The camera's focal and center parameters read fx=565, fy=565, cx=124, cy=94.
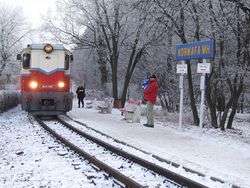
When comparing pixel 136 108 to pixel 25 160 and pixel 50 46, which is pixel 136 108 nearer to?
pixel 50 46

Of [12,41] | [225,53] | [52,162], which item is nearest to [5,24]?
[12,41]

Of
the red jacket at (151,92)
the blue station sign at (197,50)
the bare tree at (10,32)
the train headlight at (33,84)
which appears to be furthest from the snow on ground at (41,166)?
the bare tree at (10,32)

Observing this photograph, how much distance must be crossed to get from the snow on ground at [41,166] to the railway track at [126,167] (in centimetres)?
24

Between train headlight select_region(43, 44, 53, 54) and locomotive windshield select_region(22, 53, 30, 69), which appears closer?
locomotive windshield select_region(22, 53, 30, 69)

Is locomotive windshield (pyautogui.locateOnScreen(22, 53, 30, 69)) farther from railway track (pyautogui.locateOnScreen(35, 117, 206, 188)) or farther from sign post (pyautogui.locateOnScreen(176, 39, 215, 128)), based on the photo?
railway track (pyautogui.locateOnScreen(35, 117, 206, 188))

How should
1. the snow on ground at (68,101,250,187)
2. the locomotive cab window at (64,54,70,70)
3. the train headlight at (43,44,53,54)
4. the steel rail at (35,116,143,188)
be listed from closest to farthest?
the steel rail at (35,116,143,188)
the snow on ground at (68,101,250,187)
the train headlight at (43,44,53,54)
the locomotive cab window at (64,54,70,70)

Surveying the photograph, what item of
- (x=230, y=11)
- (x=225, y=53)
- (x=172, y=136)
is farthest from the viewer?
(x=225, y=53)

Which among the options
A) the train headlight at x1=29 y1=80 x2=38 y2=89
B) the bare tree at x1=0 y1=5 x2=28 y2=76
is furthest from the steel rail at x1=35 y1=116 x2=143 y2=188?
the bare tree at x1=0 y1=5 x2=28 y2=76

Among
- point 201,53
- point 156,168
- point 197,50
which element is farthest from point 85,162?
point 197,50

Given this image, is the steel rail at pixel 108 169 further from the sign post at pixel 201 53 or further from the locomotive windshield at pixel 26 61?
the locomotive windshield at pixel 26 61

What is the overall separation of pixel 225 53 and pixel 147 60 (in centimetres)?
1608

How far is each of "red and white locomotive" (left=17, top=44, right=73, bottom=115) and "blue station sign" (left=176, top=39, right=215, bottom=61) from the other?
230 inches

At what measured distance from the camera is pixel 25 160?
12055mm

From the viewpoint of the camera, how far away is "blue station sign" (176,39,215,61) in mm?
18688
